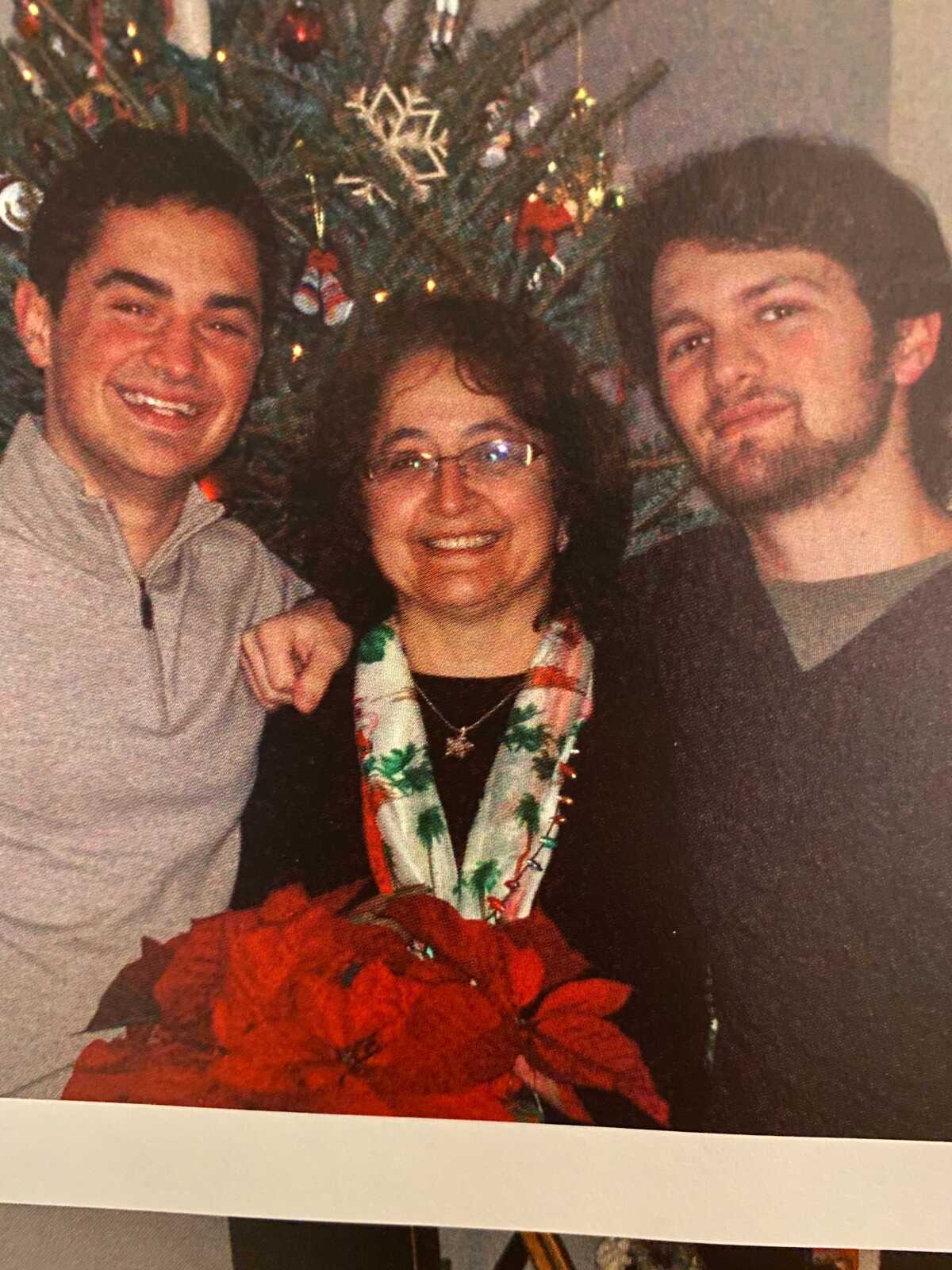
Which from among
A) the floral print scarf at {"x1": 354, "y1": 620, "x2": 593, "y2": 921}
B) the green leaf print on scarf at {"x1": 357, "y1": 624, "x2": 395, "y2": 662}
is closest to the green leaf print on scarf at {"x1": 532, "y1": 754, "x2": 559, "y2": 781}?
the floral print scarf at {"x1": 354, "y1": 620, "x2": 593, "y2": 921}

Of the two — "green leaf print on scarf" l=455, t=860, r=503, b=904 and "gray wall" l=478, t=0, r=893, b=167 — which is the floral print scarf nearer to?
"green leaf print on scarf" l=455, t=860, r=503, b=904

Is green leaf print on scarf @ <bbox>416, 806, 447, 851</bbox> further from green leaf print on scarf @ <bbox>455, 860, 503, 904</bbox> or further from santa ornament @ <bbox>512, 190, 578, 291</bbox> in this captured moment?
santa ornament @ <bbox>512, 190, 578, 291</bbox>

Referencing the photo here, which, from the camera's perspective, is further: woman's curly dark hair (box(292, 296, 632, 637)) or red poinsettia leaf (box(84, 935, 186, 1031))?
red poinsettia leaf (box(84, 935, 186, 1031))

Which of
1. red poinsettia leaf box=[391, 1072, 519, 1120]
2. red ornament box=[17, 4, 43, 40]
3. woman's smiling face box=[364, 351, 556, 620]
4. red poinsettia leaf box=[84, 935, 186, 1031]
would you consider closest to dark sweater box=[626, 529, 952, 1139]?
woman's smiling face box=[364, 351, 556, 620]

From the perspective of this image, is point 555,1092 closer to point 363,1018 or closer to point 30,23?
point 363,1018

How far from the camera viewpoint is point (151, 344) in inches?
51.2

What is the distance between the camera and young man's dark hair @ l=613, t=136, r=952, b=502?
115cm

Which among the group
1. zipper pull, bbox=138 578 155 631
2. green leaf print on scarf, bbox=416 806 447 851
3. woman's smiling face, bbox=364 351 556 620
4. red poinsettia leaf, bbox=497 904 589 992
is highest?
woman's smiling face, bbox=364 351 556 620

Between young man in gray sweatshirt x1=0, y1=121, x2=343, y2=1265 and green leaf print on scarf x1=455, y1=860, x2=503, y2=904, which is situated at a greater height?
young man in gray sweatshirt x1=0, y1=121, x2=343, y2=1265

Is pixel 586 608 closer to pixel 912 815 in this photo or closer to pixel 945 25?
pixel 912 815

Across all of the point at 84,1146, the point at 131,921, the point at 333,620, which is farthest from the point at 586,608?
the point at 84,1146

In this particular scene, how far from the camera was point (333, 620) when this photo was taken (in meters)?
1.32

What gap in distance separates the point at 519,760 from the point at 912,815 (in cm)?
41

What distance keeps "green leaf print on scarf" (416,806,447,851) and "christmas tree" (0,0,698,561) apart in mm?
376
